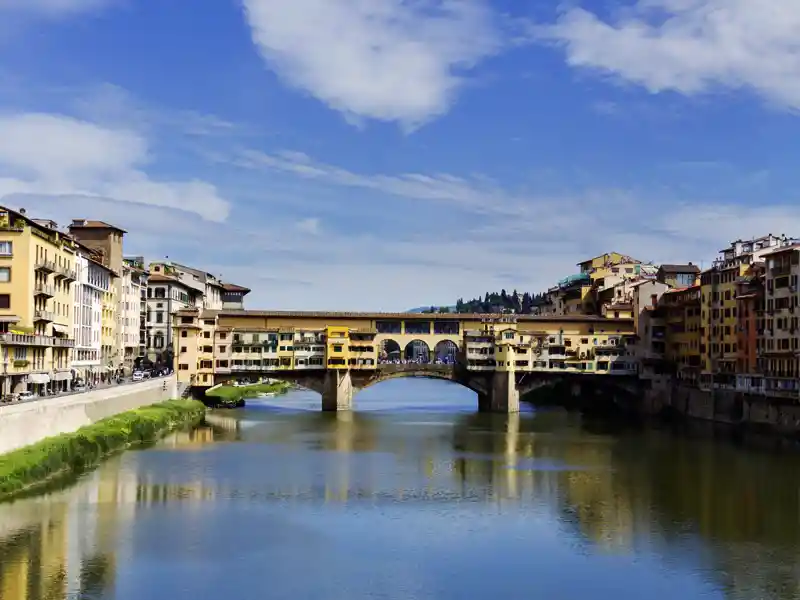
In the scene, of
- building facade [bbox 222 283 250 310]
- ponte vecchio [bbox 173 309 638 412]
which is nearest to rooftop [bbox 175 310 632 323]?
ponte vecchio [bbox 173 309 638 412]

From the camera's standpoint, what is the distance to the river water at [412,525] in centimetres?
2800

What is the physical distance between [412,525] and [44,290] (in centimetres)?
3391

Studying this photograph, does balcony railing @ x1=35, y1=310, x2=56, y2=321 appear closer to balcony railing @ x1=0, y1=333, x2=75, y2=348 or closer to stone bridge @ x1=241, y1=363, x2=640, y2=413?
balcony railing @ x1=0, y1=333, x2=75, y2=348

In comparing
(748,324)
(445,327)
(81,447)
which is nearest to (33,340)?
(81,447)

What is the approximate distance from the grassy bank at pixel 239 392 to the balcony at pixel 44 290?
1063 inches

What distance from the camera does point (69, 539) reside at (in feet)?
104

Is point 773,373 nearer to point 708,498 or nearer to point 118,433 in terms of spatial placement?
point 708,498

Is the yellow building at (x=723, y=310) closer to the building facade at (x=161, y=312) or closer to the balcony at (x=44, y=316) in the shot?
the balcony at (x=44, y=316)

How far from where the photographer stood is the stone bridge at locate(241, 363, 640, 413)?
84812 millimetres

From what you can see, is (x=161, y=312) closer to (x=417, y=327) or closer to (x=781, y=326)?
(x=417, y=327)

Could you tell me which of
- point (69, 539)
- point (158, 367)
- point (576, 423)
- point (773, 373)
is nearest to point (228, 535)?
point (69, 539)

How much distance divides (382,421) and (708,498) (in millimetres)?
36384

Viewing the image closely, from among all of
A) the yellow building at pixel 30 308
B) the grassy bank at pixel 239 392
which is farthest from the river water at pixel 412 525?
the grassy bank at pixel 239 392

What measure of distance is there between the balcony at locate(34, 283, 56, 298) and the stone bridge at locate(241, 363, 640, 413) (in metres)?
24.5
